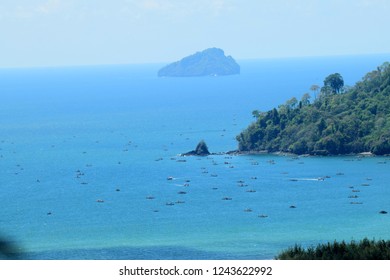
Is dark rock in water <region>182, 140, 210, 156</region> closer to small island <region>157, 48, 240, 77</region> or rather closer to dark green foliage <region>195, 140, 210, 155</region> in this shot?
dark green foliage <region>195, 140, 210, 155</region>

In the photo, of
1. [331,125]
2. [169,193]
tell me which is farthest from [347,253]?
[331,125]

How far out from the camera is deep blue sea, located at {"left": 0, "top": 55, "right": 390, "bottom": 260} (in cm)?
4056

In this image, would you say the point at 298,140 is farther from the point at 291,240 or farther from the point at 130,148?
the point at 291,240

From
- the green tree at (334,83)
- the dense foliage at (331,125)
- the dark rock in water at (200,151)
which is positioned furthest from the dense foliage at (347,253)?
the green tree at (334,83)

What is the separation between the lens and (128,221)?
151ft

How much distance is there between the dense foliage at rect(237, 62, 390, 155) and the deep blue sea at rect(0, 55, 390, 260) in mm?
1552

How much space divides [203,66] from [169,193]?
137789mm

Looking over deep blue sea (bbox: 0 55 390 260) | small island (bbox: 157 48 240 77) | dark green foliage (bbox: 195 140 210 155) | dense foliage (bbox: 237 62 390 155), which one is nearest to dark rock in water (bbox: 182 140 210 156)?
dark green foliage (bbox: 195 140 210 155)

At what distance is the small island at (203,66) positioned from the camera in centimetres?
19038

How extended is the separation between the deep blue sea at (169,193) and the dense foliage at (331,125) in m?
1.55

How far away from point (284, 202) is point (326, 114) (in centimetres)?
1988
